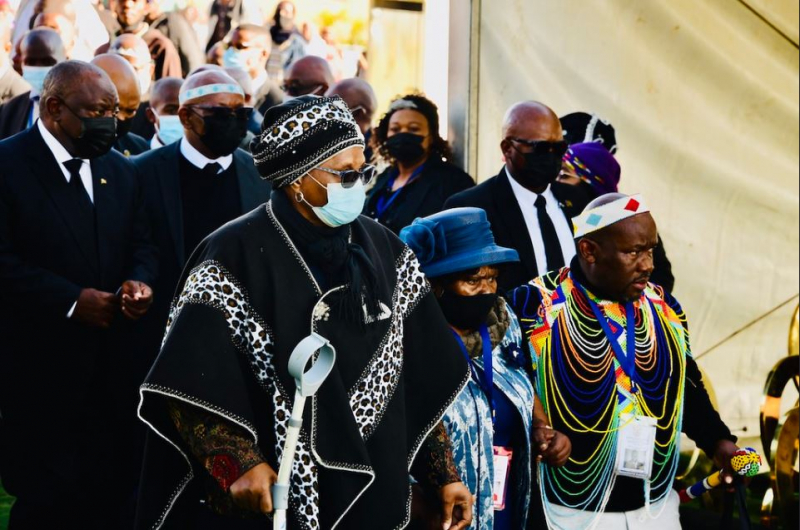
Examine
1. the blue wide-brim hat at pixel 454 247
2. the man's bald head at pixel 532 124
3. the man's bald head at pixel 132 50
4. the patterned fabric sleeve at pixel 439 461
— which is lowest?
the man's bald head at pixel 132 50

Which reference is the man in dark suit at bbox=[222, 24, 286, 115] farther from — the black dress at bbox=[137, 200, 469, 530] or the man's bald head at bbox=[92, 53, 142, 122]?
the black dress at bbox=[137, 200, 469, 530]

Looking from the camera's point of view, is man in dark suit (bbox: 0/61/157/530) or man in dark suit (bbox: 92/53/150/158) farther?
man in dark suit (bbox: 92/53/150/158)

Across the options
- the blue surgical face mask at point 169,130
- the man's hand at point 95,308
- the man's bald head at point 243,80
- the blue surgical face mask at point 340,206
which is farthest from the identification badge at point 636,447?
the man's bald head at point 243,80

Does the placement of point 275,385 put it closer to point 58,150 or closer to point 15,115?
point 58,150

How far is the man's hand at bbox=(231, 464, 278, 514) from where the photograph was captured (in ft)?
9.56

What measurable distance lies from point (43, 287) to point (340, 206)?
2.33 m

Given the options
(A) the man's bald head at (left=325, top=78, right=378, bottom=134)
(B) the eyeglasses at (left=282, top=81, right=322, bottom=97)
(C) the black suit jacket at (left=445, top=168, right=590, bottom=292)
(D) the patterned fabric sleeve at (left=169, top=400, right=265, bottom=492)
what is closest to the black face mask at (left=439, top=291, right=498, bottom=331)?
(D) the patterned fabric sleeve at (left=169, top=400, right=265, bottom=492)

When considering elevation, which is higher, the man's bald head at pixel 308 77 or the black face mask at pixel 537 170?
the black face mask at pixel 537 170

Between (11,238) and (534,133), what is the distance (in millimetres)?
2590

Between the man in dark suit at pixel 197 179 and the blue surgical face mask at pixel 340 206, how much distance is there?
267 centimetres

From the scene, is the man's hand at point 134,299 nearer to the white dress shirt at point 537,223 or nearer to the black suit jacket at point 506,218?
the black suit jacket at point 506,218

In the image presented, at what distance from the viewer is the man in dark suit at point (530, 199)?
222 inches

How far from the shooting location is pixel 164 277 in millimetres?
5832

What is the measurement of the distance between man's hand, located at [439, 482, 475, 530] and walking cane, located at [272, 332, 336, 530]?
76cm
